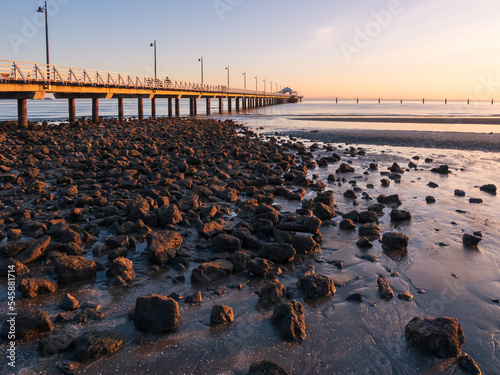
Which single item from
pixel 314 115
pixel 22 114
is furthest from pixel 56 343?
pixel 314 115

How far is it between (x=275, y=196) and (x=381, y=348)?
5.85 m

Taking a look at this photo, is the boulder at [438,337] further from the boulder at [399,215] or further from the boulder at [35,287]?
the boulder at [399,215]

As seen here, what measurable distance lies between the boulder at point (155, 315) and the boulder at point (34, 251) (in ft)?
7.18

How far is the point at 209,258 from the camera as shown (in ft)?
17.9

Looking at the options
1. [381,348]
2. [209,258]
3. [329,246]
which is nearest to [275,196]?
[329,246]

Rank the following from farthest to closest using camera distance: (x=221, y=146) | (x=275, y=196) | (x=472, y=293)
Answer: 1. (x=221, y=146)
2. (x=275, y=196)
3. (x=472, y=293)

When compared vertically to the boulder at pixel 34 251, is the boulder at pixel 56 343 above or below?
below

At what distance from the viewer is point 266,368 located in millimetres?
3045

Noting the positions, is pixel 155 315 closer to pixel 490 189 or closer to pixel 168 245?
pixel 168 245

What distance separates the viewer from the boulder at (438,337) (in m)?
3.40

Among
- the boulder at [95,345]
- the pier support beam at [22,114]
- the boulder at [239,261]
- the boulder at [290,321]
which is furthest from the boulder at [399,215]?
the pier support beam at [22,114]

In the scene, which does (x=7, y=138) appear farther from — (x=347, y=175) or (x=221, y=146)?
(x=347, y=175)

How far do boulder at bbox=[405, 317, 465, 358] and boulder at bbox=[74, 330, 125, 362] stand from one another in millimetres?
2610

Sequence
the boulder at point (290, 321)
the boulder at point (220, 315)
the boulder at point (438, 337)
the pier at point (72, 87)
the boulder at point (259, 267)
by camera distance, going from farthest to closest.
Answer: the pier at point (72, 87) < the boulder at point (259, 267) < the boulder at point (220, 315) < the boulder at point (290, 321) < the boulder at point (438, 337)
